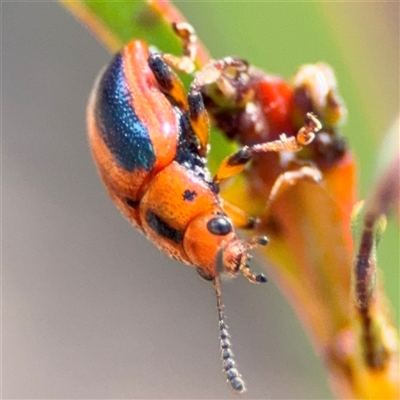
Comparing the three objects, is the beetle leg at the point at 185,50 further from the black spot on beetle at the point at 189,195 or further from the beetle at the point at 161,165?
the black spot on beetle at the point at 189,195

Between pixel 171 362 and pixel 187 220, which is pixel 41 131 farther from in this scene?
pixel 187 220

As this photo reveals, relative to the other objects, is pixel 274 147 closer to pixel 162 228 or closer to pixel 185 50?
pixel 185 50

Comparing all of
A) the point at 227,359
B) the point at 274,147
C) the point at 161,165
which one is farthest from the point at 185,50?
the point at 227,359

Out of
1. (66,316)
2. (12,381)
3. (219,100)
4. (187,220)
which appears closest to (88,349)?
(66,316)

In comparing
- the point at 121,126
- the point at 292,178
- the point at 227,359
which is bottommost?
the point at 227,359

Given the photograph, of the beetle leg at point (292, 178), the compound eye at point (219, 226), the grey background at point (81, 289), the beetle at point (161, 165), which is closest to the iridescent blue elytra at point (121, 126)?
the beetle at point (161, 165)

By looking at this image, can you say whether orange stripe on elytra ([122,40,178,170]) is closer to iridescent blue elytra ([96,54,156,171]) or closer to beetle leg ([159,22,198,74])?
iridescent blue elytra ([96,54,156,171])

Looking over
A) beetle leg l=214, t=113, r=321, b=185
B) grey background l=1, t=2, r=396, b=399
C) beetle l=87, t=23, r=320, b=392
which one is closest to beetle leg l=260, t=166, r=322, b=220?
beetle leg l=214, t=113, r=321, b=185

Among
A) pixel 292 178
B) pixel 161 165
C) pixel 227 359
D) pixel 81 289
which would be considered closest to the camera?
pixel 292 178
